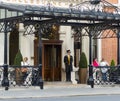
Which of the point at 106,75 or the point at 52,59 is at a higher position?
the point at 52,59

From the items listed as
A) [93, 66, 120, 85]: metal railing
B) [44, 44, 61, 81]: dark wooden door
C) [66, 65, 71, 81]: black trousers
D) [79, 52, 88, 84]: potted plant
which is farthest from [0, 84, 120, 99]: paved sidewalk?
[44, 44, 61, 81]: dark wooden door

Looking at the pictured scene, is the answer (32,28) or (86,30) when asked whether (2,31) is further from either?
(86,30)

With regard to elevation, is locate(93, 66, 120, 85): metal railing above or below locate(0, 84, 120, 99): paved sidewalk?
above

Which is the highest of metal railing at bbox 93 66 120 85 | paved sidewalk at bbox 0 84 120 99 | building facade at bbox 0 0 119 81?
building facade at bbox 0 0 119 81

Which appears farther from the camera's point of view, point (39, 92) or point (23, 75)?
point (23, 75)

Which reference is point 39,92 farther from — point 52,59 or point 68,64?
point 52,59

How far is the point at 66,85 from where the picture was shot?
33250mm

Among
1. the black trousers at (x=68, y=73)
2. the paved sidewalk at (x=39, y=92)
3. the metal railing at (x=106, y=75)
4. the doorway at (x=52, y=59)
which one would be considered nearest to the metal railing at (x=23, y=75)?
the paved sidewalk at (x=39, y=92)

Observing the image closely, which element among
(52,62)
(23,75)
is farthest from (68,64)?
Answer: (23,75)

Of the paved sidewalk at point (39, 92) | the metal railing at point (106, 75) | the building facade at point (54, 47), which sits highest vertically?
the building facade at point (54, 47)

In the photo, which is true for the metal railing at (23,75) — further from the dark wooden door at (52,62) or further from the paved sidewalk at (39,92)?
the dark wooden door at (52,62)

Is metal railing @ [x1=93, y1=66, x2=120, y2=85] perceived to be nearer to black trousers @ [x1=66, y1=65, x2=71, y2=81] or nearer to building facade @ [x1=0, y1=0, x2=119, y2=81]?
black trousers @ [x1=66, y1=65, x2=71, y2=81]

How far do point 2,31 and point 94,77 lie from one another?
19.6 feet

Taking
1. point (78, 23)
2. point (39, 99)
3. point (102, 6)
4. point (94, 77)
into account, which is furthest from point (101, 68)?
point (39, 99)
